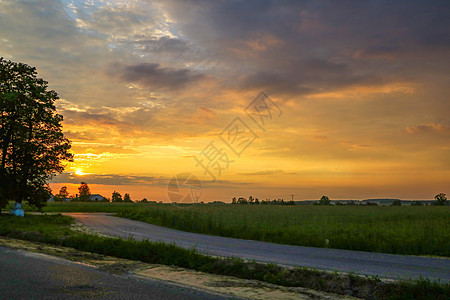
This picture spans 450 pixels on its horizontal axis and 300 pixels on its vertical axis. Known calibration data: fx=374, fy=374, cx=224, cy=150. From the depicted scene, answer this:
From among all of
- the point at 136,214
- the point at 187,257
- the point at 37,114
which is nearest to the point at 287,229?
the point at 187,257

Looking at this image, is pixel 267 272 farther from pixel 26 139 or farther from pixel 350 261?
pixel 26 139

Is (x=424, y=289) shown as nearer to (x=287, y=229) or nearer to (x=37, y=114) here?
(x=287, y=229)

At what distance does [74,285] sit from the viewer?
909cm

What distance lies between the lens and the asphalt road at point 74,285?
26.6ft

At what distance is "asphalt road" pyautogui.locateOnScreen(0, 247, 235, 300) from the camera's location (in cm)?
812

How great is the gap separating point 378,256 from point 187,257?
8136mm

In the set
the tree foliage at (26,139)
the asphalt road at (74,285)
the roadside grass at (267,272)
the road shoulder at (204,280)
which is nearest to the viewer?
the asphalt road at (74,285)

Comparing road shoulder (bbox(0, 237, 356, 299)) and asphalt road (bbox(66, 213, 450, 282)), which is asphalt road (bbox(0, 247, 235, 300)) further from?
asphalt road (bbox(66, 213, 450, 282))

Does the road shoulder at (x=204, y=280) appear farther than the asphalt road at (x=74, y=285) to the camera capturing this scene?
Yes

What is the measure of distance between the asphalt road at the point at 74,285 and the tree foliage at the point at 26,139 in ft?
78.3

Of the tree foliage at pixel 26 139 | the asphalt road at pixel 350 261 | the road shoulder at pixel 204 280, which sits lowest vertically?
the road shoulder at pixel 204 280

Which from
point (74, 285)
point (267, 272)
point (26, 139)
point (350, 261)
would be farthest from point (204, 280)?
point (26, 139)

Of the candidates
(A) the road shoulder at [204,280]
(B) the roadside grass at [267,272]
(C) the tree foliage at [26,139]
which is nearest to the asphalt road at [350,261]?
(B) the roadside grass at [267,272]

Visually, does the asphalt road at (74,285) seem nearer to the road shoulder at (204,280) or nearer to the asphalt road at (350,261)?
the road shoulder at (204,280)
